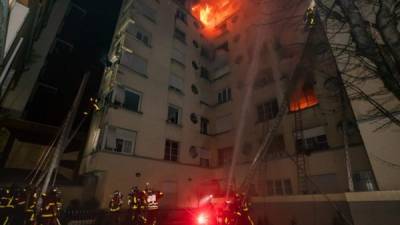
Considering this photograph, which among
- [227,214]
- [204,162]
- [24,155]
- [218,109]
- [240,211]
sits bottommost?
[227,214]

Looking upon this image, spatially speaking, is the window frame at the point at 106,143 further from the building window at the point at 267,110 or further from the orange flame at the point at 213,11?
the orange flame at the point at 213,11

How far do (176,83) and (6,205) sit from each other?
1380cm

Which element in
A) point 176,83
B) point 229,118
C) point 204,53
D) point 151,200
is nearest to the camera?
point 151,200

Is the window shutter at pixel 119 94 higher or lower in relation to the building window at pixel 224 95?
lower

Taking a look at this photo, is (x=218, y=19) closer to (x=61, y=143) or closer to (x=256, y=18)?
(x=256, y=18)

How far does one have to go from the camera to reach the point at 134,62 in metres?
16.0

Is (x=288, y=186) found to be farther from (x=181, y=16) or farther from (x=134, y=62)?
(x=181, y=16)

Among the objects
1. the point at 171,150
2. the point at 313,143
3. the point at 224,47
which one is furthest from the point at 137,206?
the point at 224,47

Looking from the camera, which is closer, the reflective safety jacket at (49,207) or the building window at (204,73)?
the reflective safety jacket at (49,207)

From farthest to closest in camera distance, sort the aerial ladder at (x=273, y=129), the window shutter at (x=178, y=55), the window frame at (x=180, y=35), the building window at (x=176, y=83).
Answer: the window frame at (x=180, y=35) → the window shutter at (x=178, y=55) → the building window at (x=176, y=83) → the aerial ladder at (x=273, y=129)

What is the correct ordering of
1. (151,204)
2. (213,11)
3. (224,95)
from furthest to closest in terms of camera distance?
(213,11)
(224,95)
(151,204)

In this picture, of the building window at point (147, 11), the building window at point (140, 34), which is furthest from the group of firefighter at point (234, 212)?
the building window at point (147, 11)

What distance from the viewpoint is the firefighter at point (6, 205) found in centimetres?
829

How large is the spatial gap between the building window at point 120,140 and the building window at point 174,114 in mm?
3959
